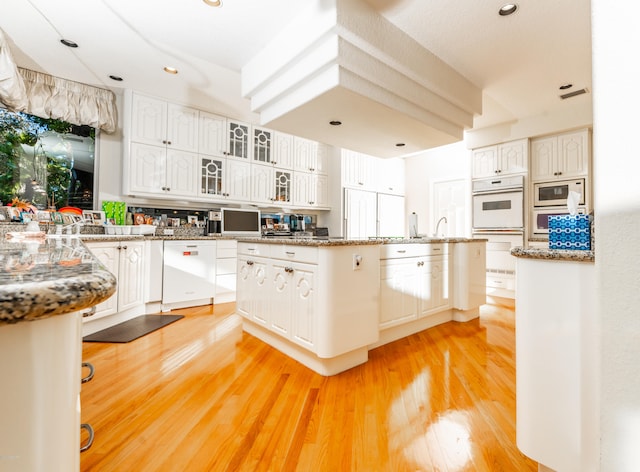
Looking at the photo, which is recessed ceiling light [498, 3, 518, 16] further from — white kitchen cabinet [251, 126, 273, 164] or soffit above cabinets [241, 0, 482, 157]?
white kitchen cabinet [251, 126, 273, 164]

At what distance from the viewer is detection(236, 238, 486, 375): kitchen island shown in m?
1.95

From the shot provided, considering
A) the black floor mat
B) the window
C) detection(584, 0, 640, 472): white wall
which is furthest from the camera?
the window

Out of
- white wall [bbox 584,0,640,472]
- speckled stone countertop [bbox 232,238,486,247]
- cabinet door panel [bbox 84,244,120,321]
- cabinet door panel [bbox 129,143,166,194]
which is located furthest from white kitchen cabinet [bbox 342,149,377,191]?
white wall [bbox 584,0,640,472]

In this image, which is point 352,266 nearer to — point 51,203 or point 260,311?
point 260,311

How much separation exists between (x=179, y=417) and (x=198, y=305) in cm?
238

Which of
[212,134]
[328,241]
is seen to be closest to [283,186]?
[212,134]

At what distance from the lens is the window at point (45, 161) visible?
3.08m

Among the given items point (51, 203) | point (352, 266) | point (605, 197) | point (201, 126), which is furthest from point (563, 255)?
point (51, 203)

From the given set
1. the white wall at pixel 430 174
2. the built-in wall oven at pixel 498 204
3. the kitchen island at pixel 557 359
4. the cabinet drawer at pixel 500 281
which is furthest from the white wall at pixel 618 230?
the white wall at pixel 430 174

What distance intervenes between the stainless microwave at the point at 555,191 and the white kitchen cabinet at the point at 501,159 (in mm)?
347

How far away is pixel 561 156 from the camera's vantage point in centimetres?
419

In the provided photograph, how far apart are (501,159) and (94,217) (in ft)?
17.9

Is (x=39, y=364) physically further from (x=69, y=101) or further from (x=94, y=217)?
(x=69, y=101)

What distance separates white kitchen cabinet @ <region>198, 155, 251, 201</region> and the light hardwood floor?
219 centimetres
